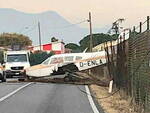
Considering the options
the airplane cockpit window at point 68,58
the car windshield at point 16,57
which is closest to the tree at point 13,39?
the car windshield at point 16,57

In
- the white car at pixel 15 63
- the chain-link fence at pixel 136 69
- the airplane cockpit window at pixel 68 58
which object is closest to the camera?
the chain-link fence at pixel 136 69

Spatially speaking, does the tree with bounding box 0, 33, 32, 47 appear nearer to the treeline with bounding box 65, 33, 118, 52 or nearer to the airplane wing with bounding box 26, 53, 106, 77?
the treeline with bounding box 65, 33, 118, 52

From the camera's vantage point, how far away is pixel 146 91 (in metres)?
13.5

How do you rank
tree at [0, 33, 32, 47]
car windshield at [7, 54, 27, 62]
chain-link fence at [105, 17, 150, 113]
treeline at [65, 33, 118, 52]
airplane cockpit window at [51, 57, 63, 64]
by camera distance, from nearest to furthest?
chain-link fence at [105, 17, 150, 113]
airplane cockpit window at [51, 57, 63, 64]
car windshield at [7, 54, 27, 62]
treeline at [65, 33, 118, 52]
tree at [0, 33, 32, 47]

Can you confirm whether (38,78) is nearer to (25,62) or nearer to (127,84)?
(25,62)

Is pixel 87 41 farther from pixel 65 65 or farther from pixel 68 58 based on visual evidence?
pixel 65 65

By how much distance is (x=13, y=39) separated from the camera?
134625 mm

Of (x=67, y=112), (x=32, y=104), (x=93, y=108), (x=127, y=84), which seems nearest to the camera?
(x=67, y=112)

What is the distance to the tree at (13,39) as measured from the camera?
13188 cm

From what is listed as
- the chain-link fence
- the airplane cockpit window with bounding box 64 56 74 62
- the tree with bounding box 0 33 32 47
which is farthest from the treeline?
the chain-link fence

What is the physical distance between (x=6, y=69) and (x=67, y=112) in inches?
977

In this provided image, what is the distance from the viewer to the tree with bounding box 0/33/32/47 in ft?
433

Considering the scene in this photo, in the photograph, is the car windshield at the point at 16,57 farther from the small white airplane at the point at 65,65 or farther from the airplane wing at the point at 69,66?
the airplane wing at the point at 69,66

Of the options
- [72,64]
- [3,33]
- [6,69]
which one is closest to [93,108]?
[72,64]
